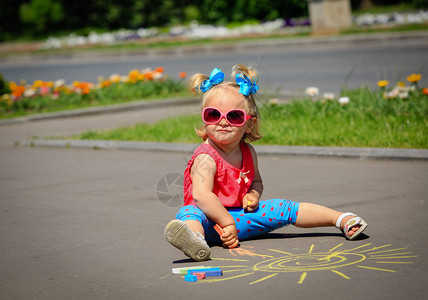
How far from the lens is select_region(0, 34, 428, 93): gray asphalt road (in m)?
13.3

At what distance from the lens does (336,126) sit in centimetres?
793

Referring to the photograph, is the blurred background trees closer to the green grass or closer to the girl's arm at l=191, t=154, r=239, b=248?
the green grass

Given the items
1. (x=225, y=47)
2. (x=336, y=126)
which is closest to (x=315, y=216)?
(x=336, y=126)

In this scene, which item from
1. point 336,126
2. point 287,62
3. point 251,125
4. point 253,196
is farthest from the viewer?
point 287,62

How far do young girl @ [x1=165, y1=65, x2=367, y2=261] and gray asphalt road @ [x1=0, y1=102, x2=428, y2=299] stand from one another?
0.40ft

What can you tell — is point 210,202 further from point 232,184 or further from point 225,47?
point 225,47

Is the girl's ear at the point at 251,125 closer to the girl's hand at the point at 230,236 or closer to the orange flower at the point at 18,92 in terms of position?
the girl's hand at the point at 230,236

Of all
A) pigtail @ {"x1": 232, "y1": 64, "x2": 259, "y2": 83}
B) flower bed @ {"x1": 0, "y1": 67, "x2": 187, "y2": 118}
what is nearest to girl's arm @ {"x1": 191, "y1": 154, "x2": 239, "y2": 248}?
pigtail @ {"x1": 232, "y1": 64, "x2": 259, "y2": 83}

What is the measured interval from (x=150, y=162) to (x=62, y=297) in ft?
13.6

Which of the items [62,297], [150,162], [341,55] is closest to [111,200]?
[150,162]

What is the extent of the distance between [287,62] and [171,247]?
13.3 meters

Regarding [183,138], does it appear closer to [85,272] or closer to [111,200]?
[111,200]

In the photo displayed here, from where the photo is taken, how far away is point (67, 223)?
5.16 m

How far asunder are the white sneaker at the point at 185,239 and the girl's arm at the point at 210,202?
0.27 metres
